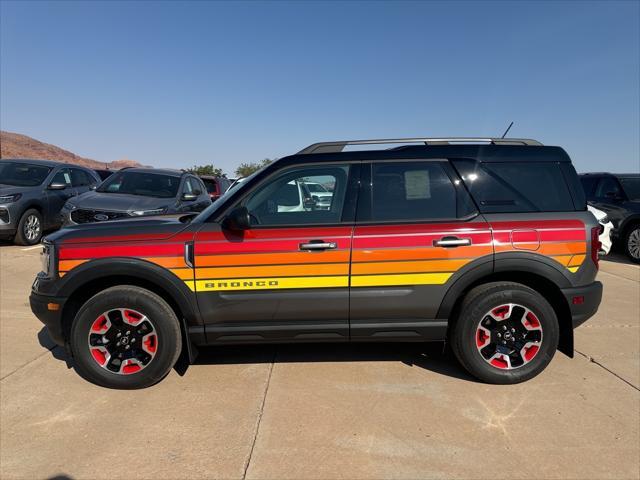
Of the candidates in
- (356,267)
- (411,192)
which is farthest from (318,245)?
(411,192)

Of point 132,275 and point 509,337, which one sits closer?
point 132,275

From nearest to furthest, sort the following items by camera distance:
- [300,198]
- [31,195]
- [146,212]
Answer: [300,198], [146,212], [31,195]

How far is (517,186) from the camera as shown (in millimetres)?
3326

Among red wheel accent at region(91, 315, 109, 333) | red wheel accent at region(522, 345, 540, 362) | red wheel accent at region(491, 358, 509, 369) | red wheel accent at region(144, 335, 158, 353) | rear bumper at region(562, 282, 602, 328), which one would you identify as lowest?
red wheel accent at region(491, 358, 509, 369)

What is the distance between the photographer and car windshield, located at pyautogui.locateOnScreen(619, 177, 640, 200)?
8.55 metres

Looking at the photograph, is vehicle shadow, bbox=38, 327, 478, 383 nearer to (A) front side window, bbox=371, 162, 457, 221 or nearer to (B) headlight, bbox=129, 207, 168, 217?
(A) front side window, bbox=371, 162, 457, 221

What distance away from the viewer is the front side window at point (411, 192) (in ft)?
10.8

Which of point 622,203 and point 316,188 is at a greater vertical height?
point 316,188

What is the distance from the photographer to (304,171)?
11.1 ft

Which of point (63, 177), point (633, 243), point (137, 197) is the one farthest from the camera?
point (63, 177)

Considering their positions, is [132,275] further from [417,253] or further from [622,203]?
[622,203]

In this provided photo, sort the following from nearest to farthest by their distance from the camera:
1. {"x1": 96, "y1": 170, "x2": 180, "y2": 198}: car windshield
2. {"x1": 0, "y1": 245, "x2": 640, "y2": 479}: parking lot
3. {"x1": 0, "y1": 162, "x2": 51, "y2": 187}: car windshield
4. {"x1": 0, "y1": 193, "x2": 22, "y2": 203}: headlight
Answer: {"x1": 0, "y1": 245, "x2": 640, "y2": 479}: parking lot, {"x1": 96, "y1": 170, "x2": 180, "y2": 198}: car windshield, {"x1": 0, "y1": 193, "x2": 22, "y2": 203}: headlight, {"x1": 0, "y1": 162, "x2": 51, "y2": 187}: car windshield

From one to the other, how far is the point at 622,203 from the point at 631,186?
498 mm

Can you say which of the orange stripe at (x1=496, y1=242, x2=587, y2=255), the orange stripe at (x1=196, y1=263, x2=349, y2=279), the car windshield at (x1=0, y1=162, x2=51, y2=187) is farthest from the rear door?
the car windshield at (x1=0, y1=162, x2=51, y2=187)
